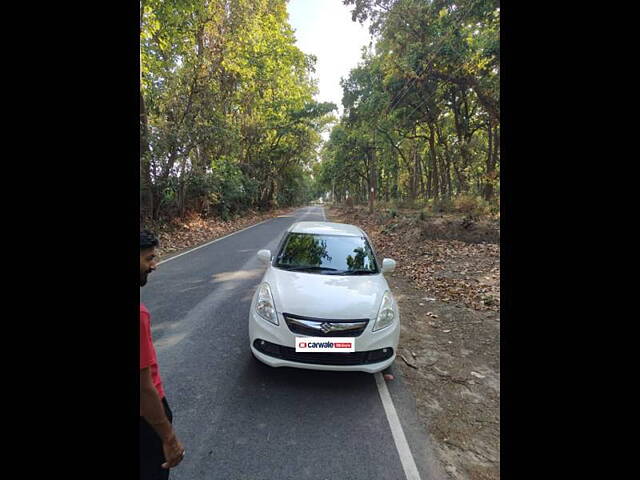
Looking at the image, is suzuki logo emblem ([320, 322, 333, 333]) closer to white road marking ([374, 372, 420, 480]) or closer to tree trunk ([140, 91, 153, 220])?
white road marking ([374, 372, 420, 480])

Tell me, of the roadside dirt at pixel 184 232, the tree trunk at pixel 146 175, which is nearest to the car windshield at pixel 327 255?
the roadside dirt at pixel 184 232

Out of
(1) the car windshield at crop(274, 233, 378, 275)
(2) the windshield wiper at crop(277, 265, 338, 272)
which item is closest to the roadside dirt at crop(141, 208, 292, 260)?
(1) the car windshield at crop(274, 233, 378, 275)

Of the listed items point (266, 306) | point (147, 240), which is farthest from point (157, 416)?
point (266, 306)

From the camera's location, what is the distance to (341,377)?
319 cm

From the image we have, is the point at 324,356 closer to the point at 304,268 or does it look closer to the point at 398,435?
the point at 398,435

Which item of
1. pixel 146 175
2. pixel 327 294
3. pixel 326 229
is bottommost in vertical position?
pixel 327 294

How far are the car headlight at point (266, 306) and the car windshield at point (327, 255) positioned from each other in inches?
23.6

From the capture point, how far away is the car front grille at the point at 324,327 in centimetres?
287

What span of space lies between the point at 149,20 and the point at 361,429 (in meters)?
11.4

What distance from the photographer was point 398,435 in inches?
95.1

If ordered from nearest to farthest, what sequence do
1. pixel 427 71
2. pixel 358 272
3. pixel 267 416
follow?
1. pixel 267 416
2. pixel 358 272
3. pixel 427 71

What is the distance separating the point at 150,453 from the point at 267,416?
4.56ft
